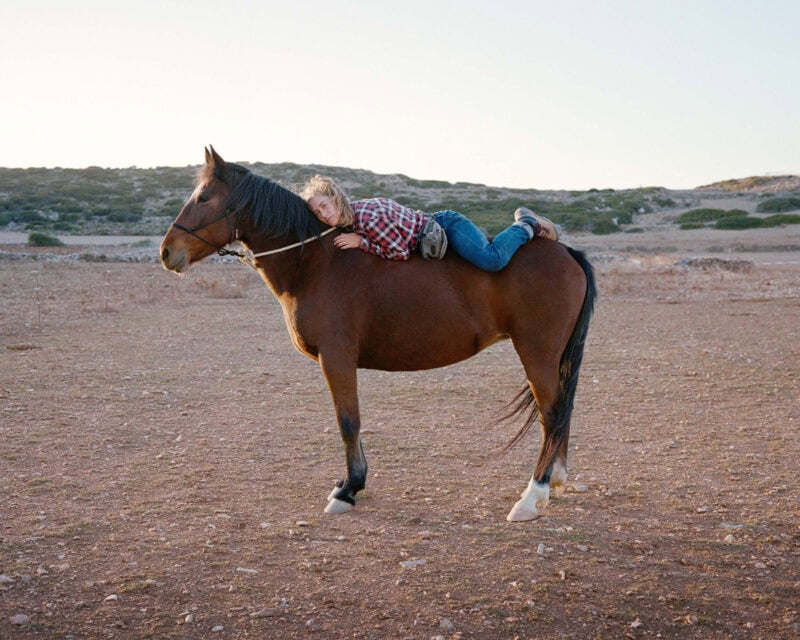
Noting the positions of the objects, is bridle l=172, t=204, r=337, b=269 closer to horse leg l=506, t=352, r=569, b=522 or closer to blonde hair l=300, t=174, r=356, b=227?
blonde hair l=300, t=174, r=356, b=227

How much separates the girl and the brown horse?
3.4 inches

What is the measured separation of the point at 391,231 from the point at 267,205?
2.75 feet

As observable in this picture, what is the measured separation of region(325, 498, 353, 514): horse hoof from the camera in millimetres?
4918

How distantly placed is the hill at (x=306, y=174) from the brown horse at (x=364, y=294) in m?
36.0

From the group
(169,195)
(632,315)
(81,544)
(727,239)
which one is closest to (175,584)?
(81,544)

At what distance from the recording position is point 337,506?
4930 mm

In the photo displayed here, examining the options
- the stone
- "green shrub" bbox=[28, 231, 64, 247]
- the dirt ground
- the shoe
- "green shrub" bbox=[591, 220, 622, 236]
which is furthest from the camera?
"green shrub" bbox=[591, 220, 622, 236]

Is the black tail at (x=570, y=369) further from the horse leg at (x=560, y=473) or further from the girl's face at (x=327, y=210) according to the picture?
the girl's face at (x=327, y=210)

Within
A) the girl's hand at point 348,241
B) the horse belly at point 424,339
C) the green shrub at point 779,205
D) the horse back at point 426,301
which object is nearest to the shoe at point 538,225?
the horse back at point 426,301

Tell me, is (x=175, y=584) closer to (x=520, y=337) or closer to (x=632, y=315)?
(x=520, y=337)

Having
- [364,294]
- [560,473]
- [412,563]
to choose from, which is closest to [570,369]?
[560,473]

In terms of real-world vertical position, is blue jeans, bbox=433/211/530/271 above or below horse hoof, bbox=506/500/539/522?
above

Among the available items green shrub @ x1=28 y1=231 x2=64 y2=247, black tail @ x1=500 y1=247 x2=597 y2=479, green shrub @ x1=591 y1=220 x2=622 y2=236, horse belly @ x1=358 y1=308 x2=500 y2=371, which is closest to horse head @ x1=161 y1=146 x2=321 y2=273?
horse belly @ x1=358 y1=308 x2=500 y2=371

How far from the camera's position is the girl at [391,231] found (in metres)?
4.94
